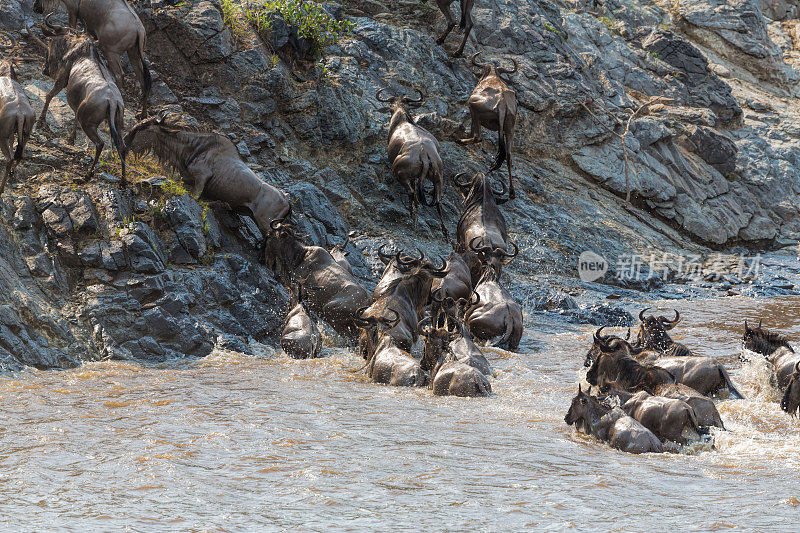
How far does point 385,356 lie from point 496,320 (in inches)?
96.5

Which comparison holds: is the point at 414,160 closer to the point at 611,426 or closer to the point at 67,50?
the point at 67,50

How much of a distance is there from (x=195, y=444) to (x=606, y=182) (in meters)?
14.7

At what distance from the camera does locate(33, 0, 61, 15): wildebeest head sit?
1526 cm

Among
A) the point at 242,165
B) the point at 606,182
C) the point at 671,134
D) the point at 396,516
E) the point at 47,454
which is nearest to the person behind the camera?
the point at 396,516

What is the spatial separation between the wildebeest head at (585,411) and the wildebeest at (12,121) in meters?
7.59

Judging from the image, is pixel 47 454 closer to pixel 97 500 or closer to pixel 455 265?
pixel 97 500

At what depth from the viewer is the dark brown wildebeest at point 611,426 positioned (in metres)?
7.12

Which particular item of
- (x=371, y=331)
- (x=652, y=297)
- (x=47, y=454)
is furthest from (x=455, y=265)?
(x=47, y=454)

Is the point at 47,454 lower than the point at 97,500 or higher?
lower

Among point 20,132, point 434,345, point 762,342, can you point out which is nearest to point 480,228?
point 434,345

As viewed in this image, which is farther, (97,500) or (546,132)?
(546,132)

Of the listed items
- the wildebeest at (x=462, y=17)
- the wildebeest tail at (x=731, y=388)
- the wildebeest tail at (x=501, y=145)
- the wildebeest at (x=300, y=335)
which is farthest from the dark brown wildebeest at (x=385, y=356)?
the wildebeest at (x=462, y=17)

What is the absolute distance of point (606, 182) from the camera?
1972 cm

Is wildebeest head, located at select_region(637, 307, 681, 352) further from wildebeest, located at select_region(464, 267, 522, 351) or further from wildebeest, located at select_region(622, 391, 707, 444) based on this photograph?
wildebeest, located at select_region(622, 391, 707, 444)
